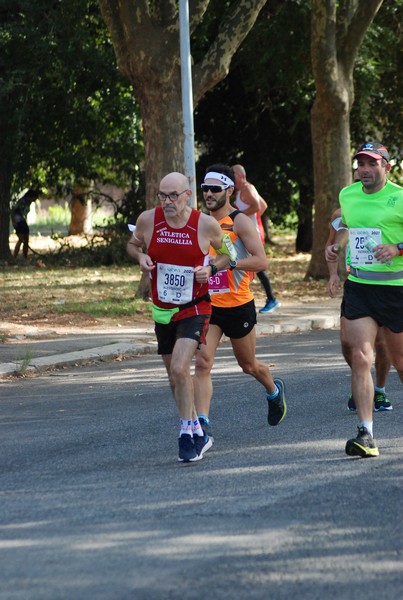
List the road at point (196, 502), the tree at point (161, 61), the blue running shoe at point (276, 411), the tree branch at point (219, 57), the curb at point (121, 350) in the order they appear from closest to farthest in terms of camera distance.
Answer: the road at point (196, 502) < the blue running shoe at point (276, 411) < the curb at point (121, 350) < the tree at point (161, 61) < the tree branch at point (219, 57)

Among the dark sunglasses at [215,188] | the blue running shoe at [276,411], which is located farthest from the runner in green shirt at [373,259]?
the blue running shoe at [276,411]

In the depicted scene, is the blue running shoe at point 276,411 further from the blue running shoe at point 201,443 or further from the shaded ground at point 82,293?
the shaded ground at point 82,293

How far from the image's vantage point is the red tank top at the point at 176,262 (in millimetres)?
7996

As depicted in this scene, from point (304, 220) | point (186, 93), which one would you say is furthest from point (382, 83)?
point (186, 93)

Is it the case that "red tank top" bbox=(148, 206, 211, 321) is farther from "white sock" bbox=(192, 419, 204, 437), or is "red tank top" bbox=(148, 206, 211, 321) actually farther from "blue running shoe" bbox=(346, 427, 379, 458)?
"blue running shoe" bbox=(346, 427, 379, 458)

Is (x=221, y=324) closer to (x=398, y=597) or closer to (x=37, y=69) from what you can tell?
(x=398, y=597)

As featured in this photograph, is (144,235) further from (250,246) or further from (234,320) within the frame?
(234,320)

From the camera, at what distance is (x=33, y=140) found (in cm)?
2942

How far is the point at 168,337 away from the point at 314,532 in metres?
2.36

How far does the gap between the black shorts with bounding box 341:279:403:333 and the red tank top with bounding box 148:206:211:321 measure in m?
1.04

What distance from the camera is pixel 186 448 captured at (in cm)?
793

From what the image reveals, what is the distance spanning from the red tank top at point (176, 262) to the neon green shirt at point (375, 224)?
106cm

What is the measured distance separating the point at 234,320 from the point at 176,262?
1003 mm

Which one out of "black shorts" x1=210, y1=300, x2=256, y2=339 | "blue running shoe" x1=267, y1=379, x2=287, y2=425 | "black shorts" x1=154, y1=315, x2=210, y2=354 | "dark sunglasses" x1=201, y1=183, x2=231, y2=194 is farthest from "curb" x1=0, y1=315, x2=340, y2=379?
"black shorts" x1=154, y1=315, x2=210, y2=354
